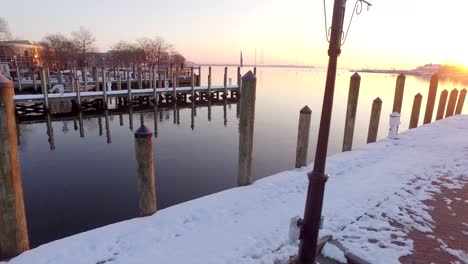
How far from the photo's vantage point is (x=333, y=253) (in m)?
3.42

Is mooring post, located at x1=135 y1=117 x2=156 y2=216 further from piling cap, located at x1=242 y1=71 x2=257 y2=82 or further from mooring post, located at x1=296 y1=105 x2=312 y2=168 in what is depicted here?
mooring post, located at x1=296 y1=105 x2=312 y2=168

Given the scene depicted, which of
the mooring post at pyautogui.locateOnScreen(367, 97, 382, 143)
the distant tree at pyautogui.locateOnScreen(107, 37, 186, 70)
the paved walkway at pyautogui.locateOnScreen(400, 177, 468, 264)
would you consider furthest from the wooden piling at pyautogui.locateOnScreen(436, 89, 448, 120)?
the distant tree at pyautogui.locateOnScreen(107, 37, 186, 70)

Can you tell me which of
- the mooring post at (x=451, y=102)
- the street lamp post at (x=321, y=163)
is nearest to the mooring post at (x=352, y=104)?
the street lamp post at (x=321, y=163)

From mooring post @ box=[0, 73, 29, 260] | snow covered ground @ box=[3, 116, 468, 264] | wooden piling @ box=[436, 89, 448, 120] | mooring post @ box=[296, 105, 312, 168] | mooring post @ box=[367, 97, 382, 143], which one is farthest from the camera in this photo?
wooden piling @ box=[436, 89, 448, 120]

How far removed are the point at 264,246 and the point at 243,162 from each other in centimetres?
221

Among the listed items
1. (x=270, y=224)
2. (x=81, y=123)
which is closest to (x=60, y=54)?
(x=81, y=123)

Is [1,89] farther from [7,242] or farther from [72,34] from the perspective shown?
[72,34]

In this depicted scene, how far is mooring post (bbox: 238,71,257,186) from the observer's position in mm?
5285

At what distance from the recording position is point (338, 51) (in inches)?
108

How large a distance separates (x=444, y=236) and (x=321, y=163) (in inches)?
91.5

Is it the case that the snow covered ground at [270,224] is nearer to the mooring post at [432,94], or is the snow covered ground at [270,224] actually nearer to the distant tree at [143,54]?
the mooring post at [432,94]

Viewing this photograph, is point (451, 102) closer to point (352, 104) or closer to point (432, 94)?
point (432, 94)

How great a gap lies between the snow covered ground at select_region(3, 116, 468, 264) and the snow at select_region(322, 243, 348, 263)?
2 cm

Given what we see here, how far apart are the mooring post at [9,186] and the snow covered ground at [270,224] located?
8.1 inches
